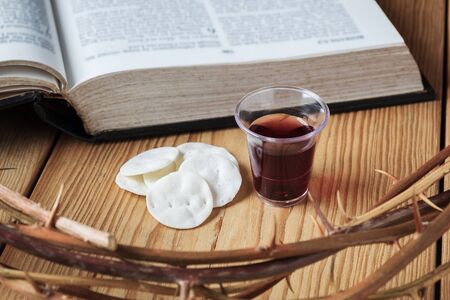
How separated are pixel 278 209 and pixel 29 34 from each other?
16.3 inches

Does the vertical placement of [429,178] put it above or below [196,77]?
above

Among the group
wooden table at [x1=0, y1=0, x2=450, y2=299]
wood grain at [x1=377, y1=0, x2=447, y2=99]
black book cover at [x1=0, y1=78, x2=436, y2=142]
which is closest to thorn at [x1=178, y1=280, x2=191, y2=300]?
wooden table at [x1=0, y1=0, x2=450, y2=299]

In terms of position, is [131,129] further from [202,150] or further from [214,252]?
[214,252]

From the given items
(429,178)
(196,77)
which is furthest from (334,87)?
(429,178)

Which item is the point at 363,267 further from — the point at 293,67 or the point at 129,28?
the point at 129,28

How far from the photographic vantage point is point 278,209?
30.4 inches

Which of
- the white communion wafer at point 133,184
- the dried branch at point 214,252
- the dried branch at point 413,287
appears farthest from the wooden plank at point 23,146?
the dried branch at point 413,287

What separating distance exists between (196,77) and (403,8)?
456 mm

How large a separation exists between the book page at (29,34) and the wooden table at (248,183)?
100mm

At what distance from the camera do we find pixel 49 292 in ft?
1.56

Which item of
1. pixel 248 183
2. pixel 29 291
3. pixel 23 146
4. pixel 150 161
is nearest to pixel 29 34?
pixel 23 146

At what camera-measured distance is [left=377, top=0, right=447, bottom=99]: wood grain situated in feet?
3.30

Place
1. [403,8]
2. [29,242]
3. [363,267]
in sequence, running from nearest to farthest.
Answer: [29,242]
[363,267]
[403,8]

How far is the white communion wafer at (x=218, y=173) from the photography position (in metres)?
0.78
